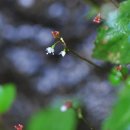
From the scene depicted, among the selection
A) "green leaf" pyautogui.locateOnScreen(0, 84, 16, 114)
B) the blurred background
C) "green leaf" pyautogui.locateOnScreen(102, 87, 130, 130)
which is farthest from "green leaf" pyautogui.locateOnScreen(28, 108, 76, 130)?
"green leaf" pyautogui.locateOnScreen(102, 87, 130, 130)

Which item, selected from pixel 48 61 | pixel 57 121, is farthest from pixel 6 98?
pixel 48 61

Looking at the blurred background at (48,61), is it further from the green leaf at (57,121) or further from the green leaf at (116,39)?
the green leaf at (116,39)

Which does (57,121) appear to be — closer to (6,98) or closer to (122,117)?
(6,98)

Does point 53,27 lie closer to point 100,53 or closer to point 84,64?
point 84,64

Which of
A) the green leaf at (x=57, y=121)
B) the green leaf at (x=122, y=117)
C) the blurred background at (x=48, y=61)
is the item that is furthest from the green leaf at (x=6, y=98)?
the green leaf at (x=122, y=117)

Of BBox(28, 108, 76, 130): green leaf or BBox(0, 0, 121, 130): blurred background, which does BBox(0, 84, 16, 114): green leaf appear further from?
BBox(0, 0, 121, 130): blurred background

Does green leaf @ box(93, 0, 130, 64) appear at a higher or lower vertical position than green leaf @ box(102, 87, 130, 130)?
higher

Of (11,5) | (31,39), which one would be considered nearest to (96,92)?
(31,39)

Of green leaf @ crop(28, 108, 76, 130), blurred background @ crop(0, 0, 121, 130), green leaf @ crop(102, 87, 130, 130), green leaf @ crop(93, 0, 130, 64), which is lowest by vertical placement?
green leaf @ crop(102, 87, 130, 130)
